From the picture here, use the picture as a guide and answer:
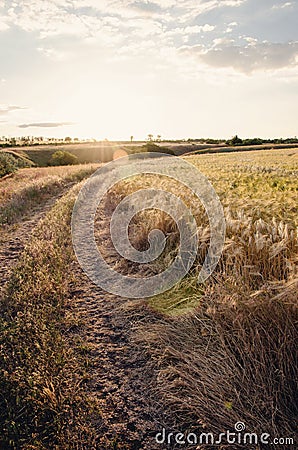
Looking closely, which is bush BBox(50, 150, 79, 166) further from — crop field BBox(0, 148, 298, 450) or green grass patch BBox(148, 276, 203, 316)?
green grass patch BBox(148, 276, 203, 316)

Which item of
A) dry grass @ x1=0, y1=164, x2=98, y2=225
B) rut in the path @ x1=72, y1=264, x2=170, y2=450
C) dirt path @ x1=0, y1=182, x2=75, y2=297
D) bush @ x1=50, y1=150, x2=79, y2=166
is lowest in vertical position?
rut in the path @ x1=72, y1=264, x2=170, y2=450

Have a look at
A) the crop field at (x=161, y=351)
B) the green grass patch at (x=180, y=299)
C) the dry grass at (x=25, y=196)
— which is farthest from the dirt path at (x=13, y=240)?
the green grass patch at (x=180, y=299)

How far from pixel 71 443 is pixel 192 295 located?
224 centimetres

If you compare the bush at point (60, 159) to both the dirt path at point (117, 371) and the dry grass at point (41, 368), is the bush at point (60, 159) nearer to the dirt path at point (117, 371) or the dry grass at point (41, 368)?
the dirt path at point (117, 371)

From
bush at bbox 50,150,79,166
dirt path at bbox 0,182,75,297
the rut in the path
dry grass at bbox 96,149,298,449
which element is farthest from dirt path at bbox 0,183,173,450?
bush at bbox 50,150,79,166

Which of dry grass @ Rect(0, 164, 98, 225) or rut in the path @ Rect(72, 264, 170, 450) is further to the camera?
dry grass @ Rect(0, 164, 98, 225)

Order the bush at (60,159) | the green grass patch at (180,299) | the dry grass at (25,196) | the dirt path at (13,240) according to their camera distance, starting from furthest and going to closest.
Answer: the bush at (60,159), the dry grass at (25,196), the dirt path at (13,240), the green grass patch at (180,299)

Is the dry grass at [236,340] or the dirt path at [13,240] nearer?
the dry grass at [236,340]

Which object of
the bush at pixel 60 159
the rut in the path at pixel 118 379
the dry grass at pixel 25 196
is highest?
the bush at pixel 60 159

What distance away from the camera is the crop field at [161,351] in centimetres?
288

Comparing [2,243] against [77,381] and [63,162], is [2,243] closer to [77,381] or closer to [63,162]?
[77,381]

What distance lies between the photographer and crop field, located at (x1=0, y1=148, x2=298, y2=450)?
2885 millimetres

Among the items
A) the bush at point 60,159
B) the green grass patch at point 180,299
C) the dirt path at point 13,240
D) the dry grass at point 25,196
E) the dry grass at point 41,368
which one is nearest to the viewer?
the dry grass at point 41,368

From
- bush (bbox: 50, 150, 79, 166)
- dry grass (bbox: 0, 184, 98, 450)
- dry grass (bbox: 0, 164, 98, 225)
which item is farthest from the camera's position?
bush (bbox: 50, 150, 79, 166)
